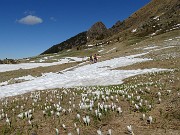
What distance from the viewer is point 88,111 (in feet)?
42.8

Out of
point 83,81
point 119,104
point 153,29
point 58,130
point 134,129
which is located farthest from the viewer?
point 153,29

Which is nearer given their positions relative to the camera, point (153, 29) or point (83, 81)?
point (83, 81)

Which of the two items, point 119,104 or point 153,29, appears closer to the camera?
point 119,104

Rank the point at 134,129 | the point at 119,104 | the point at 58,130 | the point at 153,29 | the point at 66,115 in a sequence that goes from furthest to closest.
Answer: the point at 153,29 → the point at 119,104 → the point at 66,115 → the point at 58,130 → the point at 134,129

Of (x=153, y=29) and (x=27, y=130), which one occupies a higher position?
(x=153, y=29)

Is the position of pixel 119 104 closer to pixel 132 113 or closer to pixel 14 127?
pixel 132 113

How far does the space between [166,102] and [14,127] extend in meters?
7.22

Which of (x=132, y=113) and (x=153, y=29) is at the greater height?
(x=153, y=29)

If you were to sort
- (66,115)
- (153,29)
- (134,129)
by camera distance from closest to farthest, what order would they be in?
(134,129) → (66,115) → (153,29)

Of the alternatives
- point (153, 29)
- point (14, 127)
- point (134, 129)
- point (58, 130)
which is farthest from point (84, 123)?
point (153, 29)

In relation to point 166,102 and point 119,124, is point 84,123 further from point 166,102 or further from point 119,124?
point 166,102

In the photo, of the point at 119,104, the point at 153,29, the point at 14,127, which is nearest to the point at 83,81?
the point at 119,104

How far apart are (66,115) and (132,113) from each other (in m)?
3.06

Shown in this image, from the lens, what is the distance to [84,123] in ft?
38.2
